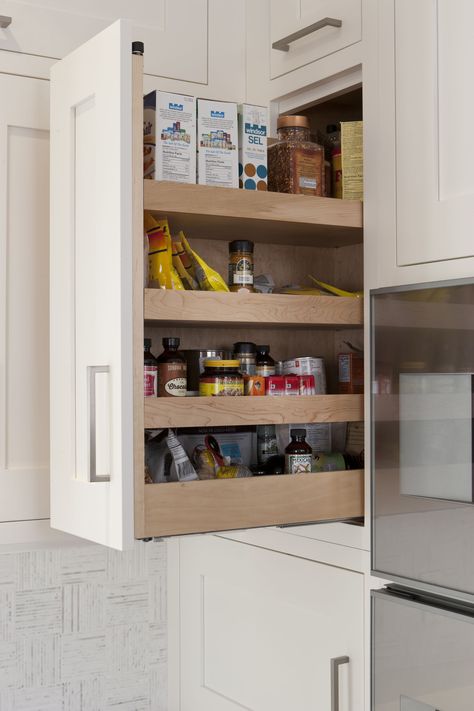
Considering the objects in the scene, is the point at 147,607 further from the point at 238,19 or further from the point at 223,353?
the point at 238,19

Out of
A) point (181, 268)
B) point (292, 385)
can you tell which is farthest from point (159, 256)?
point (292, 385)

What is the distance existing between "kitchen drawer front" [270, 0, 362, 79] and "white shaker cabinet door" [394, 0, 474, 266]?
0.39 feet

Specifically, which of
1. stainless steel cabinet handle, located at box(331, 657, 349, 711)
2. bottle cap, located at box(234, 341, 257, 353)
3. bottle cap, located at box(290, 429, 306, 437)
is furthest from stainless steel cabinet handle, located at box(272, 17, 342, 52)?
stainless steel cabinet handle, located at box(331, 657, 349, 711)

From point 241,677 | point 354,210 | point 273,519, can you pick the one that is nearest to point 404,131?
point 354,210

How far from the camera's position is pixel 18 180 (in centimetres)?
148

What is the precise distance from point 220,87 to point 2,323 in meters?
0.60

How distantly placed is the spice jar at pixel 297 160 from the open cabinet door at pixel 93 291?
0.36 meters

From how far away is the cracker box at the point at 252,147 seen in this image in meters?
1.46

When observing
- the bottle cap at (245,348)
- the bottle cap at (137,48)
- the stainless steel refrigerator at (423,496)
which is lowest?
the stainless steel refrigerator at (423,496)

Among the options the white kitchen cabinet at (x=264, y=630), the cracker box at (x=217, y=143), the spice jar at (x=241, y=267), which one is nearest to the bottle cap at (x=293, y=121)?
the cracker box at (x=217, y=143)

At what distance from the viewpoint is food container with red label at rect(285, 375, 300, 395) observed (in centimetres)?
143

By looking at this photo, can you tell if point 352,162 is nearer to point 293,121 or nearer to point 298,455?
point 293,121

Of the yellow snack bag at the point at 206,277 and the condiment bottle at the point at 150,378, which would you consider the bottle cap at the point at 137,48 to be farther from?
the condiment bottle at the point at 150,378

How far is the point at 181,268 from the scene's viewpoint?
Result: 1.44m
